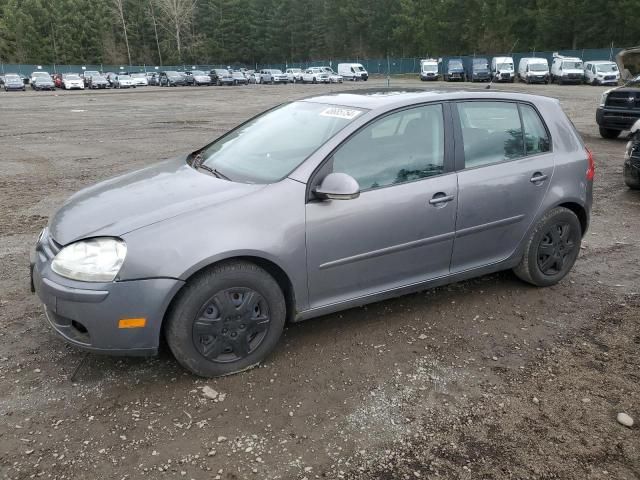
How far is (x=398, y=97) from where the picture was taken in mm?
Result: 3922

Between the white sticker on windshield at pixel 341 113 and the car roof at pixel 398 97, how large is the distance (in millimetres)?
66

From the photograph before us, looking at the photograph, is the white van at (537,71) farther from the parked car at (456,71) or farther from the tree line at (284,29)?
the tree line at (284,29)

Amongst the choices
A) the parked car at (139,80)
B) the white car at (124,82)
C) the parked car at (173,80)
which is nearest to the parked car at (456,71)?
the parked car at (173,80)

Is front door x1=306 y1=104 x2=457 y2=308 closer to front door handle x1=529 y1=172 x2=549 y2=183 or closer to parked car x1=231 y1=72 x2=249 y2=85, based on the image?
front door handle x1=529 y1=172 x2=549 y2=183

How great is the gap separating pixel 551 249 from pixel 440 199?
1349mm

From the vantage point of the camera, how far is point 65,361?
3.48m

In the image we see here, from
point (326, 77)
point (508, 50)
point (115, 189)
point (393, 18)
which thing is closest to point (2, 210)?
point (115, 189)

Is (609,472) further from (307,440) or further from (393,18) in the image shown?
(393,18)

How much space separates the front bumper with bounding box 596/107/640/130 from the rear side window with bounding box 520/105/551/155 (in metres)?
9.41

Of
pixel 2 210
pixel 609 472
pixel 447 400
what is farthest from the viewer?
pixel 2 210

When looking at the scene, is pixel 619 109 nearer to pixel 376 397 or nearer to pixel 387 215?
pixel 387 215

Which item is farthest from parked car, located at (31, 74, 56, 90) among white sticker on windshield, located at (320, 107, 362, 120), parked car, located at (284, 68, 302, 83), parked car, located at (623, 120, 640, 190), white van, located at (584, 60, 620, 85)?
white sticker on windshield, located at (320, 107, 362, 120)

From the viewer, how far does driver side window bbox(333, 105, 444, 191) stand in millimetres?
3576

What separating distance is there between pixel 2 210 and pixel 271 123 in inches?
185
